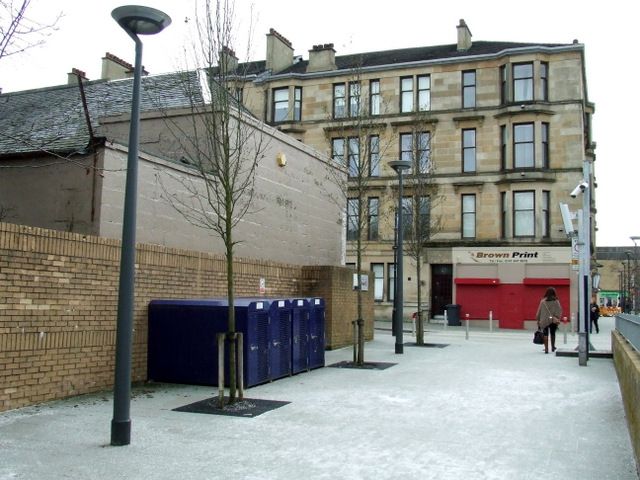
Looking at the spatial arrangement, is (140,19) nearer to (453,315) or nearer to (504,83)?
(453,315)

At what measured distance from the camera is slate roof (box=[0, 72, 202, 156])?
14.0 meters

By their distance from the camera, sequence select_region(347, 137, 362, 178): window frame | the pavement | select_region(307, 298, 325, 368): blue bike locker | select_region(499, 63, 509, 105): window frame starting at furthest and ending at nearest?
select_region(499, 63, 509, 105): window frame < select_region(347, 137, 362, 178): window frame < select_region(307, 298, 325, 368): blue bike locker < the pavement

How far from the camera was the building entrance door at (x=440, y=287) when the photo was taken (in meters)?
36.2

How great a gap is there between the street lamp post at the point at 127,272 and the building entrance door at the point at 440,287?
3067cm

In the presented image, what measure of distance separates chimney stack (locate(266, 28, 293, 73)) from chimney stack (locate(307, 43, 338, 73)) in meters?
2.58

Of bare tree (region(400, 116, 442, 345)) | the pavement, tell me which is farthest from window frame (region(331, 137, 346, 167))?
the pavement

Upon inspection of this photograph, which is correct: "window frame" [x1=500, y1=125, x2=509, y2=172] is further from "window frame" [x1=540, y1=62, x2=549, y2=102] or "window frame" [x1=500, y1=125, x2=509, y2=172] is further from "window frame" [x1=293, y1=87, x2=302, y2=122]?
"window frame" [x1=293, y1=87, x2=302, y2=122]

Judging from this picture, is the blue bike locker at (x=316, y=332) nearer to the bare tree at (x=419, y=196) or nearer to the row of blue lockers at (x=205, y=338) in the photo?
the row of blue lockers at (x=205, y=338)

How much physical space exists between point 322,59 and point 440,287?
15361 mm

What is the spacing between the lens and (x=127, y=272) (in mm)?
6777

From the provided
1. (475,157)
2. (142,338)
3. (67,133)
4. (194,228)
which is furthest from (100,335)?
(475,157)

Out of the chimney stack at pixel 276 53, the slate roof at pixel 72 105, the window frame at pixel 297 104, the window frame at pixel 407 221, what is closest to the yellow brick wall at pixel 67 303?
the slate roof at pixel 72 105

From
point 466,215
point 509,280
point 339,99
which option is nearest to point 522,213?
point 466,215

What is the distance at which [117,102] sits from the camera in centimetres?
1678
